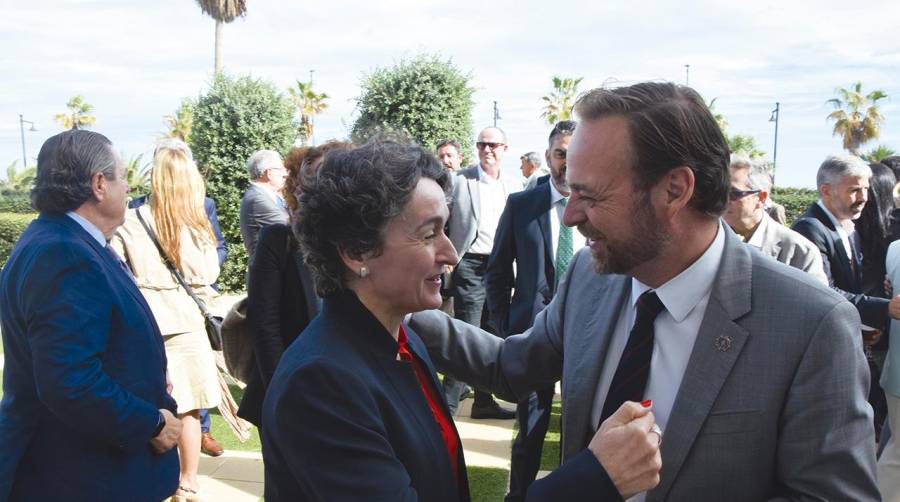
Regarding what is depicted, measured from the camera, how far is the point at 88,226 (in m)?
2.89

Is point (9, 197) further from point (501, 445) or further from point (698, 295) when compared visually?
point (698, 295)

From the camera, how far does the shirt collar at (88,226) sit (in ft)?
9.42

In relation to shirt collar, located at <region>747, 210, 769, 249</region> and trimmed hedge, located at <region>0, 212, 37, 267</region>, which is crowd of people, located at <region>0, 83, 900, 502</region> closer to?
shirt collar, located at <region>747, 210, 769, 249</region>

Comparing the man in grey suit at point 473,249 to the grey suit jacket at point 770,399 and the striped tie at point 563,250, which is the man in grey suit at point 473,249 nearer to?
the striped tie at point 563,250

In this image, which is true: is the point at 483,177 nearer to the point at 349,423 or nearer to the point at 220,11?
the point at 349,423

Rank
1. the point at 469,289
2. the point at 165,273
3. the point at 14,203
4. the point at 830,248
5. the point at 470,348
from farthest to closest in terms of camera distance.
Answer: the point at 14,203 → the point at 469,289 → the point at 830,248 → the point at 165,273 → the point at 470,348

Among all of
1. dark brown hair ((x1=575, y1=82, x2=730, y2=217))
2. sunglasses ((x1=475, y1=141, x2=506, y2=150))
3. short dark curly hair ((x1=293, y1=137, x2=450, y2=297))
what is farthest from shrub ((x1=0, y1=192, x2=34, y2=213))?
→ dark brown hair ((x1=575, y1=82, x2=730, y2=217))

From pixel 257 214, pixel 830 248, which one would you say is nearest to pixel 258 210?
pixel 257 214

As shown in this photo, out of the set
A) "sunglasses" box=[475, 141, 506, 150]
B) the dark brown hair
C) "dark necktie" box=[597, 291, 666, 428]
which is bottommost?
"dark necktie" box=[597, 291, 666, 428]

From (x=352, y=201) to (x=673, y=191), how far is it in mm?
763

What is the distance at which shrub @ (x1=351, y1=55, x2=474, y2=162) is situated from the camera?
40.3 feet

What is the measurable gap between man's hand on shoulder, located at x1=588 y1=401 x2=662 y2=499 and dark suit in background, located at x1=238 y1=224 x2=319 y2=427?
91.5 inches

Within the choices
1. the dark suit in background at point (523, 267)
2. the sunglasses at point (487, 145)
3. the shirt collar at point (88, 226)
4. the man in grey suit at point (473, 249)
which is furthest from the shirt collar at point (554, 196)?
the shirt collar at point (88, 226)

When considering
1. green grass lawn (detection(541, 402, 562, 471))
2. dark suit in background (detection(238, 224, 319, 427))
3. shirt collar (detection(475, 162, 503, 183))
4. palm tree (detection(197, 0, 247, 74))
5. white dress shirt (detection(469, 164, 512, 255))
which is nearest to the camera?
dark suit in background (detection(238, 224, 319, 427))
